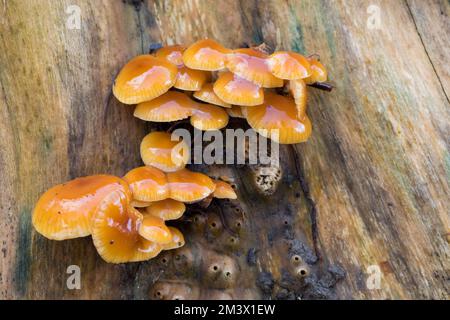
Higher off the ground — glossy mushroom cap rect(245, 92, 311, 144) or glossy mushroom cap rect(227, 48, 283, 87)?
glossy mushroom cap rect(227, 48, 283, 87)

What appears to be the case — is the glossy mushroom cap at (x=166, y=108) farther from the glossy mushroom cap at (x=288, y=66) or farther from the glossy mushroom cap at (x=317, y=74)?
the glossy mushroom cap at (x=317, y=74)

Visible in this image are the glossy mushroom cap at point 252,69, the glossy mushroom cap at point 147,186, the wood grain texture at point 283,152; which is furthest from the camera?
the wood grain texture at point 283,152

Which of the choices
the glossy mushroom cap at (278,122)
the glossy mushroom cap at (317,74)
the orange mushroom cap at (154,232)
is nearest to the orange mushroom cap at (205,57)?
the glossy mushroom cap at (278,122)

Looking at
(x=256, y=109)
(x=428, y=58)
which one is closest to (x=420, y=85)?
(x=428, y=58)

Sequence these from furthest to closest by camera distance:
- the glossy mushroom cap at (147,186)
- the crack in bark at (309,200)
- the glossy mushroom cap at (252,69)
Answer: the crack in bark at (309,200) < the glossy mushroom cap at (252,69) < the glossy mushroom cap at (147,186)

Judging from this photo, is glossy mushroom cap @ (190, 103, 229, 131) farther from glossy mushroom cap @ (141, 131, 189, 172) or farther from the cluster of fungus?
glossy mushroom cap @ (141, 131, 189, 172)

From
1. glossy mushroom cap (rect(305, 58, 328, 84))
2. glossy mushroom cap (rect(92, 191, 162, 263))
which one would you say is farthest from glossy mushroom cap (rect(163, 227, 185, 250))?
glossy mushroom cap (rect(305, 58, 328, 84))

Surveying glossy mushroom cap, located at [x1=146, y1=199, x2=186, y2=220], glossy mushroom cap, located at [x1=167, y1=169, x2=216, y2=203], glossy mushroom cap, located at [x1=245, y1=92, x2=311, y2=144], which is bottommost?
glossy mushroom cap, located at [x1=146, y1=199, x2=186, y2=220]
